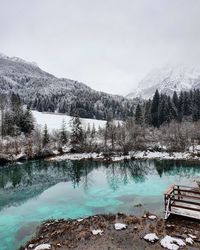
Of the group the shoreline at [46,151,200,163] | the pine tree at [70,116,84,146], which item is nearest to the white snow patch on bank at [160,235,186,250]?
the shoreline at [46,151,200,163]

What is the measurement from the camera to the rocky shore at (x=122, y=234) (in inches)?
667

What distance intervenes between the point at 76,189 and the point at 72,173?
14394 mm

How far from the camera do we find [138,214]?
24.5 m

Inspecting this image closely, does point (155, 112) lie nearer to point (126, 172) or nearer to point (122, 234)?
point (126, 172)

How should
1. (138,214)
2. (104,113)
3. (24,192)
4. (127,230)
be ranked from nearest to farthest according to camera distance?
(127,230) → (138,214) → (24,192) → (104,113)

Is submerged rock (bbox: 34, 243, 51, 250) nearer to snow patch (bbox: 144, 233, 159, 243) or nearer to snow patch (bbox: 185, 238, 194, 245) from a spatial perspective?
snow patch (bbox: 144, 233, 159, 243)

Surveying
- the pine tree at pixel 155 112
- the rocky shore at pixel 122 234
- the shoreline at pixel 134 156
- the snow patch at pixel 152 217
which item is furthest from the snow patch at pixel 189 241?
the pine tree at pixel 155 112

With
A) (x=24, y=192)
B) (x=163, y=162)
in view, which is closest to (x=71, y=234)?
(x=24, y=192)

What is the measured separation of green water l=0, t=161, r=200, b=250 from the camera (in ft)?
86.8

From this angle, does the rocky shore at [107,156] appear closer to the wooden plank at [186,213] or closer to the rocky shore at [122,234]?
the wooden plank at [186,213]

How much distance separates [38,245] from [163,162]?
155ft

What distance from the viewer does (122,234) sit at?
750 inches

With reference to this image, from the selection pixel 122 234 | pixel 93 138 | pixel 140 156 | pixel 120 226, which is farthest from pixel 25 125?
pixel 122 234

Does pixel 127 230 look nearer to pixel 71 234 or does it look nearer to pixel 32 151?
pixel 71 234
